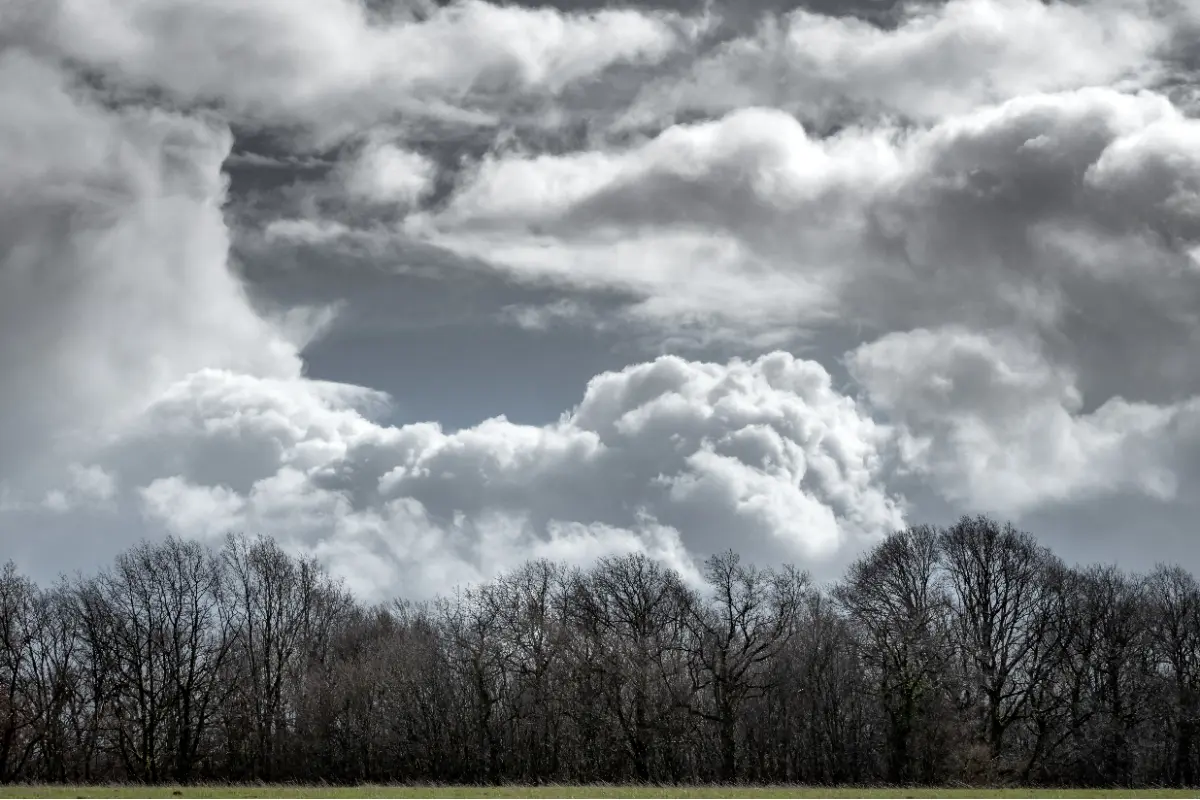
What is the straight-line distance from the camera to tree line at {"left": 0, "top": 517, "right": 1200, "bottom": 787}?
79438 millimetres

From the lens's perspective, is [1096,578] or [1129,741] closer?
[1129,741]

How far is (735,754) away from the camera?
3255 inches

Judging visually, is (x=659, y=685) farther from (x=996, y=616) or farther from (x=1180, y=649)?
(x=1180, y=649)

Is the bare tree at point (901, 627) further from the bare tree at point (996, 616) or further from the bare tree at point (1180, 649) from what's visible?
the bare tree at point (1180, 649)

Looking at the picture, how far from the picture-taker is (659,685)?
7981 cm

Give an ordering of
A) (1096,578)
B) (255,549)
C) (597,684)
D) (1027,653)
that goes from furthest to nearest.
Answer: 1. (255,549)
2. (1096,578)
3. (1027,653)
4. (597,684)

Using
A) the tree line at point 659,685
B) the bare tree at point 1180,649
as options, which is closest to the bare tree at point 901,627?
the tree line at point 659,685

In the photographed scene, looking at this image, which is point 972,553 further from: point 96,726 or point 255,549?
point 96,726

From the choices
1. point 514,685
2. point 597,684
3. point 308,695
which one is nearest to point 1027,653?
point 597,684

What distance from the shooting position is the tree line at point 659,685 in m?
79.4

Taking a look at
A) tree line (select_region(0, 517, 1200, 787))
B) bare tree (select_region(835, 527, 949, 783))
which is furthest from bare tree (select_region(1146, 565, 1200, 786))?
bare tree (select_region(835, 527, 949, 783))

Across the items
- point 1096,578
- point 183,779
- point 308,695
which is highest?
point 1096,578

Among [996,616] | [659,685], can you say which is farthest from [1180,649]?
[659,685]

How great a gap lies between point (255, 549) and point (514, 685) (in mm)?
31708
